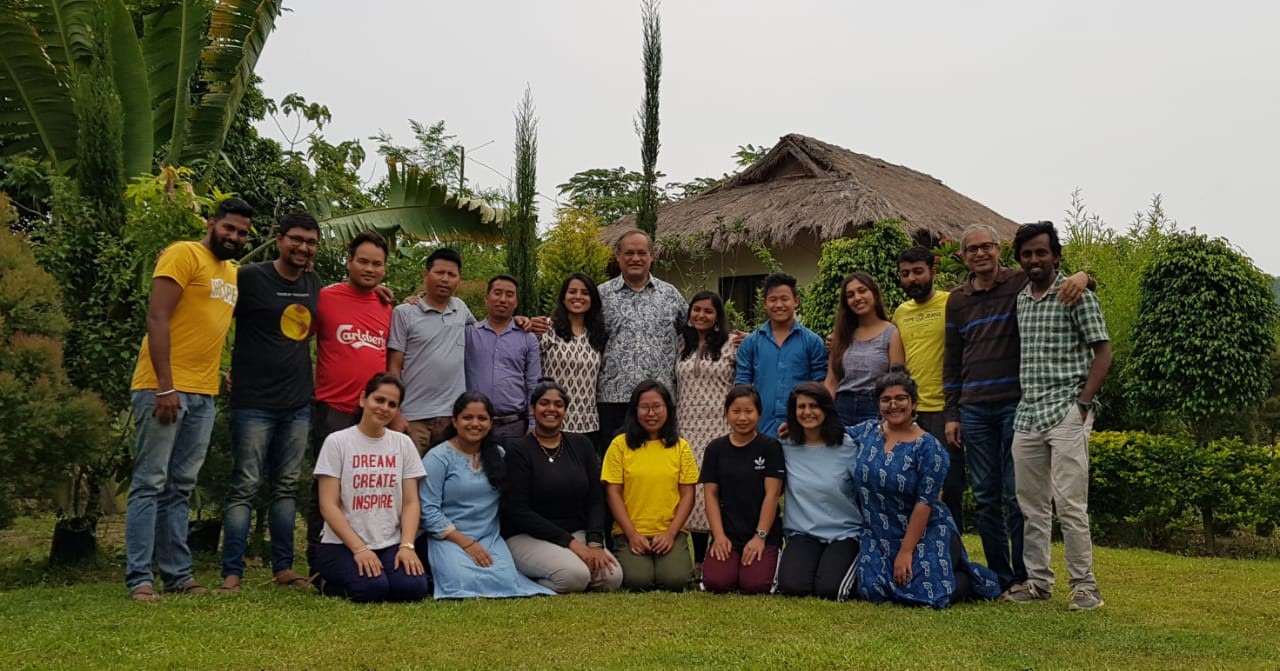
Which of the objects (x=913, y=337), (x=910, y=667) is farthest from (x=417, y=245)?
(x=910, y=667)

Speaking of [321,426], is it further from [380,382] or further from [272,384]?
[380,382]

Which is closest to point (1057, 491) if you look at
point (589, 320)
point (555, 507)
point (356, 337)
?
point (555, 507)

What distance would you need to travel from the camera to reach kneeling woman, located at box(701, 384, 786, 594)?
18.7ft

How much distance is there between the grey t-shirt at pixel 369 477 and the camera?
5.42m

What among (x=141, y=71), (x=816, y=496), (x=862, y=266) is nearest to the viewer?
(x=816, y=496)

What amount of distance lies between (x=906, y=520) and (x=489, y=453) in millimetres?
2290

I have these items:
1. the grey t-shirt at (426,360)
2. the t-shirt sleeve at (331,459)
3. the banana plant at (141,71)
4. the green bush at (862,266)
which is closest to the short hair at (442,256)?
the grey t-shirt at (426,360)

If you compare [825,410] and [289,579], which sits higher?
[825,410]

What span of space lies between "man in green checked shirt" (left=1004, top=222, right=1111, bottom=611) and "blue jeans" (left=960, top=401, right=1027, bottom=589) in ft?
0.58

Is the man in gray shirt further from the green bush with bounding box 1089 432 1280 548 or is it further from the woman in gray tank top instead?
the green bush with bounding box 1089 432 1280 548

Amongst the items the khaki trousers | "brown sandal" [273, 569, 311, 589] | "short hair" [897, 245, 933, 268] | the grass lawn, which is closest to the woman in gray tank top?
"short hair" [897, 245, 933, 268]

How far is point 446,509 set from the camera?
5.70 m

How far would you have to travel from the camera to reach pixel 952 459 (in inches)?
229

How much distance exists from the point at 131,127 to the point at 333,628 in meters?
5.61
